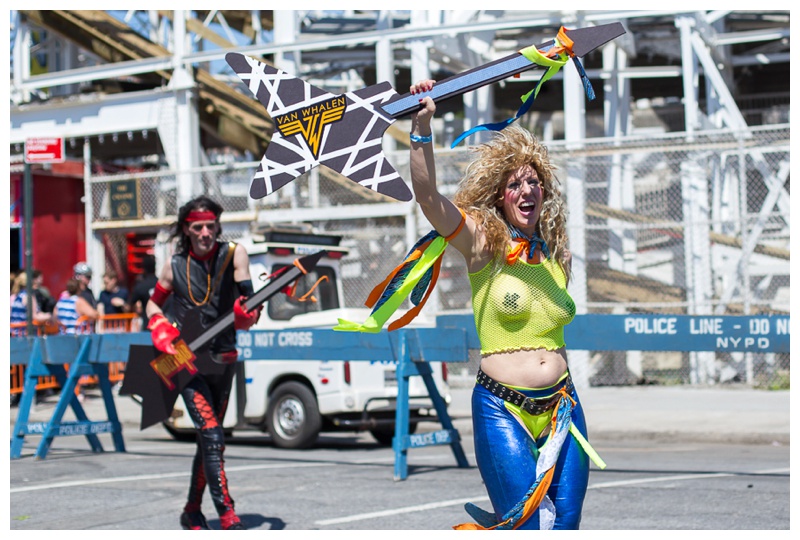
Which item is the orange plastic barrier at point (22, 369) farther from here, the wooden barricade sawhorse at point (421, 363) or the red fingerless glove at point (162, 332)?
the red fingerless glove at point (162, 332)

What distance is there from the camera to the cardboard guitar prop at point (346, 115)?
14.5ft

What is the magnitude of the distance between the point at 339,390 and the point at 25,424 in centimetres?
297

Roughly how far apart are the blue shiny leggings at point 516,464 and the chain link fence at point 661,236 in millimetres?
11070

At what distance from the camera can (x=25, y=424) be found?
35.8 feet

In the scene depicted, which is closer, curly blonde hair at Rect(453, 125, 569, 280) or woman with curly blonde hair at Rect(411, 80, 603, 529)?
woman with curly blonde hair at Rect(411, 80, 603, 529)

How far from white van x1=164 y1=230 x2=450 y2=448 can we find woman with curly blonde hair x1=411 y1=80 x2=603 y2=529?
6.60m

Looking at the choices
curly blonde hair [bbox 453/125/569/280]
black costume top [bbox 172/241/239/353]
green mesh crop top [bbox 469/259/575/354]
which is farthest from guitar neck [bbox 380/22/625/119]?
black costume top [bbox 172/241/239/353]

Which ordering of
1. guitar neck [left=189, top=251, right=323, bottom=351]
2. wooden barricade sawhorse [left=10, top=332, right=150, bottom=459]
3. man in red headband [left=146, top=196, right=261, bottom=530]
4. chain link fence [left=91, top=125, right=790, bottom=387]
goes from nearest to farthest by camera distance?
1. man in red headband [left=146, top=196, right=261, bottom=530]
2. guitar neck [left=189, top=251, right=323, bottom=351]
3. wooden barricade sawhorse [left=10, top=332, right=150, bottom=459]
4. chain link fence [left=91, top=125, right=790, bottom=387]

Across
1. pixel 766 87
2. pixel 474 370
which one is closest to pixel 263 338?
pixel 474 370

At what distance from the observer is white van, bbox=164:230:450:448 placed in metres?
11.4

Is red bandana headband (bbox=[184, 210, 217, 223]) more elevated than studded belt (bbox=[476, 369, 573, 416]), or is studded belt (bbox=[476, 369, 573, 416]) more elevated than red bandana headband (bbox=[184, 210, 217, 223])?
red bandana headband (bbox=[184, 210, 217, 223])

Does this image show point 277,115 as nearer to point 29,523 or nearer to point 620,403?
point 29,523

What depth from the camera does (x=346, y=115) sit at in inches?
181

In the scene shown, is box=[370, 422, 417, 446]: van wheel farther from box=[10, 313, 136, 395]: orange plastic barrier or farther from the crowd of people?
box=[10, 313, 136, 395]: orange plastic barrier
